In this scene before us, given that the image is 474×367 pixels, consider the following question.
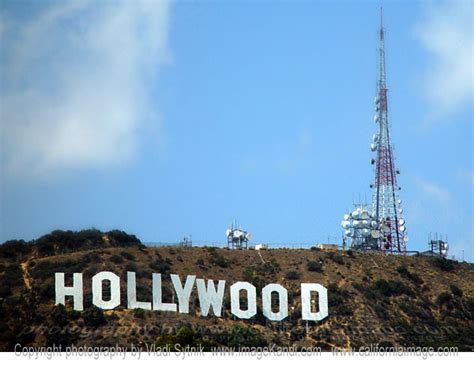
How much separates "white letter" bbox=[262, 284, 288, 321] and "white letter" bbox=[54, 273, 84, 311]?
54.3 feet

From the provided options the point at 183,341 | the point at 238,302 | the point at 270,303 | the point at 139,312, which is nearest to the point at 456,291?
the point at 270,303

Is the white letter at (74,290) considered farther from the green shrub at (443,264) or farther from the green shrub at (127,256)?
the green shrub at (443,264)

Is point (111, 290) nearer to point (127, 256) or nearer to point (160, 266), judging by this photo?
point (127, 256)

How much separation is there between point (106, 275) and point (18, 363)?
27.5 m

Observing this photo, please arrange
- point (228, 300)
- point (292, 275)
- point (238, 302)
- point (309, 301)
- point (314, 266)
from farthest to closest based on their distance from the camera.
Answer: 1. point (314, 266)
2. point (292, 275)
3. point (309, 301)
4. point (228, 300)
5. point (238, 302)

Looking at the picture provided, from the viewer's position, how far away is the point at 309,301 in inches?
4759

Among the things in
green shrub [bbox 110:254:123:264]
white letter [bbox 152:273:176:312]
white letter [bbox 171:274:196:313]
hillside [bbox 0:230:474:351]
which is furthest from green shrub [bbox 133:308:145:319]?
green shrub [bbox 110:254:123:264]

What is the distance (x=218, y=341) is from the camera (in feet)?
363

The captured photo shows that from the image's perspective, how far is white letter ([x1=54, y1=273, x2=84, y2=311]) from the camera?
112194 mm

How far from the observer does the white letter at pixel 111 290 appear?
113m

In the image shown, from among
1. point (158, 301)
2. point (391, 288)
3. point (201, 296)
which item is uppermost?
point (391, 288)

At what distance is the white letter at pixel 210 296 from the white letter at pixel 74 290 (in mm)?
10171

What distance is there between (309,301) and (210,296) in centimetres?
956

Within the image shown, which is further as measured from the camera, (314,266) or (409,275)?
(409,275)
